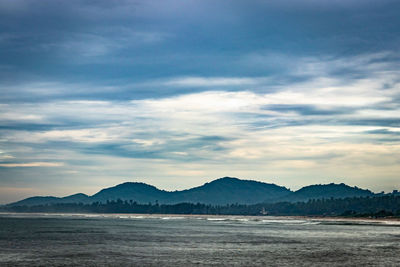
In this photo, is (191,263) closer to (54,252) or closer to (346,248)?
(54,252)

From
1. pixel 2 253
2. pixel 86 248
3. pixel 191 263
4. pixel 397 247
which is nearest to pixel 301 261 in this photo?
pixel 191 263

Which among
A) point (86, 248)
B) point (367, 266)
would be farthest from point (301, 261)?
point (86, 248)

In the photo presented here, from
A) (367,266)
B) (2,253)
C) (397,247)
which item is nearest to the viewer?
(367,266)

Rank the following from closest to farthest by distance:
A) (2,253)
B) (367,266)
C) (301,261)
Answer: (367,266)
(301,261)
(2,253)

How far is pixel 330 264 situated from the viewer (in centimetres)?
7131

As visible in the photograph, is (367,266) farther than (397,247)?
No

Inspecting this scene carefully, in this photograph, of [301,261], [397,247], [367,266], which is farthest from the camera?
[397,247]

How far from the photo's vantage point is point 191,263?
72.2m

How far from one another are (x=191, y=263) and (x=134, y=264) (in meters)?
8.21

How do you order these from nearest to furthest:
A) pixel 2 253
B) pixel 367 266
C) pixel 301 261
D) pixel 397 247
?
pixel 367 266, pixel 301 261, pixel 2 253, pixel 397 247

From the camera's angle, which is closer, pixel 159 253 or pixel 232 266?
pixel 232 266

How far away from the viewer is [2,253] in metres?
84.1

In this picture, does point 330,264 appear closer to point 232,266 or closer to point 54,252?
point 232,266

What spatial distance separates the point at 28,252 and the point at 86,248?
12.0 meters
